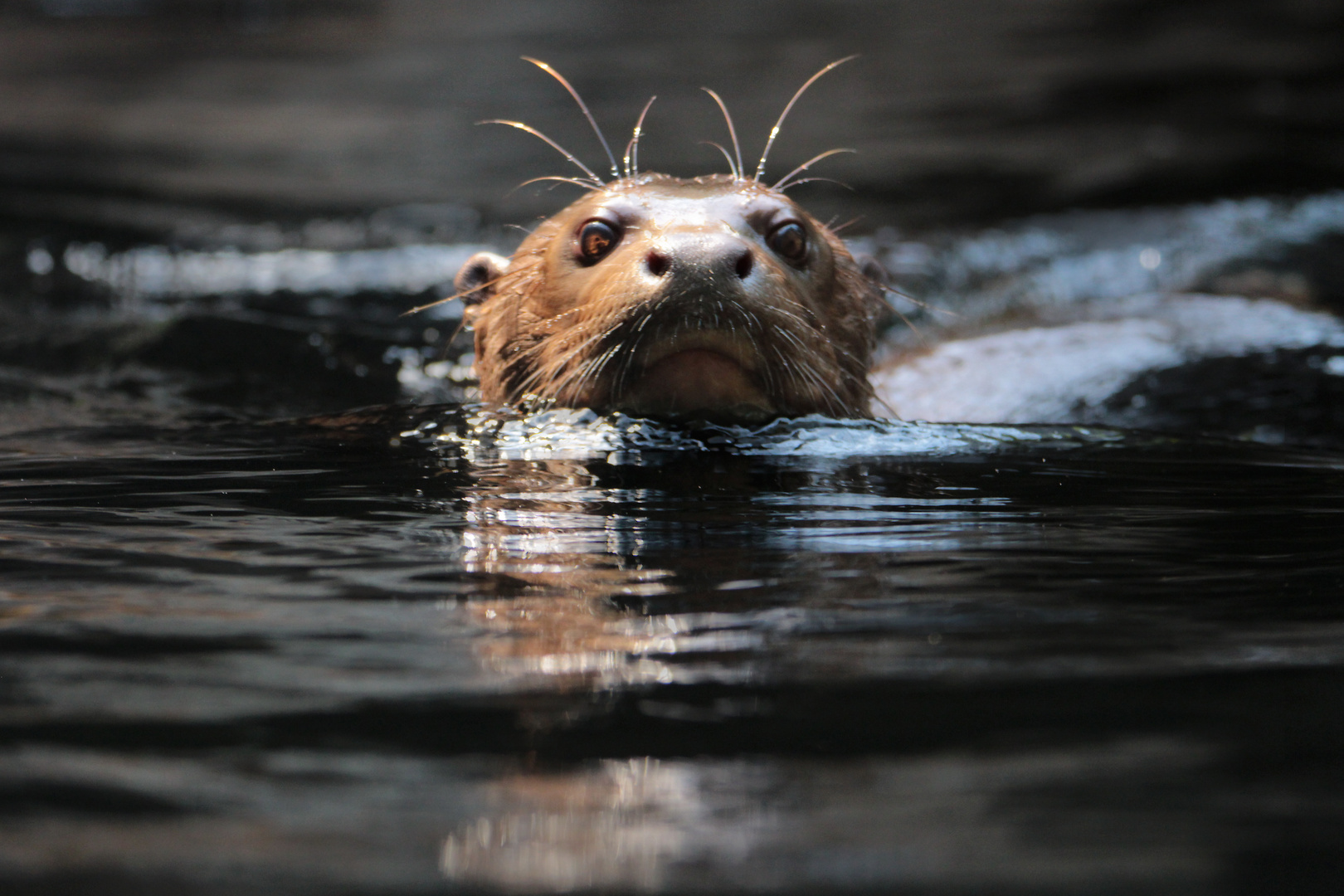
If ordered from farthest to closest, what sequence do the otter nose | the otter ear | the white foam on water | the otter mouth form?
the otter ear, the white foam on water, the otter mouth, the otter nose

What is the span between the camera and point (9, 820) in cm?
99

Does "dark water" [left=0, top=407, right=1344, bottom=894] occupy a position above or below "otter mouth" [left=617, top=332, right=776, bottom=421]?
below

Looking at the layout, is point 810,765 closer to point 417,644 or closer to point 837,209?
point 417,644

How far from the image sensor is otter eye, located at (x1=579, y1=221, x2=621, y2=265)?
3268 millimetres

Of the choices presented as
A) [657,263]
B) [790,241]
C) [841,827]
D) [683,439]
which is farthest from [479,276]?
[841,827]

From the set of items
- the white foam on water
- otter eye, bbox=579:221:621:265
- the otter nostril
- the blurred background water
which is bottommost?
the blurred background water

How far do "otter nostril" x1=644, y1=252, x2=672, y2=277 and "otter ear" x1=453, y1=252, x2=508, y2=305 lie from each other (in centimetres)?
126

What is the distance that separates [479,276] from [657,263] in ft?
5.14

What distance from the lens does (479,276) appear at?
4254 millimetres

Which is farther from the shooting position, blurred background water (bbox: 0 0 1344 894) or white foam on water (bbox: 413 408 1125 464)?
white foam on water (bbox: 413 408 1125 464)

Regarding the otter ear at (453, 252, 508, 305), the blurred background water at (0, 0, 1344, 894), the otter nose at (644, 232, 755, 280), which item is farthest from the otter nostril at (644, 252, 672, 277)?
the otter ear at (453, 252, 508, 305)

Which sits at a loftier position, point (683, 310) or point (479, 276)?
point (479, 276)

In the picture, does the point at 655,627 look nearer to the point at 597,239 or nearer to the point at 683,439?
the point at 683,439

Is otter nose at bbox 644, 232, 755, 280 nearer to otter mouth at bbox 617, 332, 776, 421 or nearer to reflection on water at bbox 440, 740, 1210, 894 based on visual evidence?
otter mouth at bbox 617, 332, 776, 421
